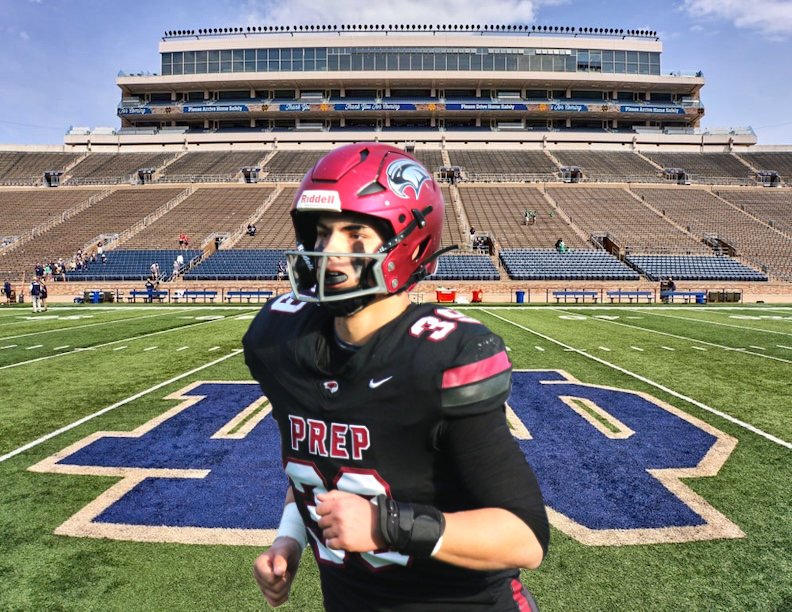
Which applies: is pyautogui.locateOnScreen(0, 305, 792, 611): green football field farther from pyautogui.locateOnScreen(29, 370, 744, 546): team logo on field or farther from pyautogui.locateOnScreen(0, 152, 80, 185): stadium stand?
pyautogui.locateOnScreen(0, 152, 80, 185): stadium stand

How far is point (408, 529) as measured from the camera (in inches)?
51.3

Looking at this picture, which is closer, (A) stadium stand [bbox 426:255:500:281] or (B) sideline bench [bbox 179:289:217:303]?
(B) sideline bench [bbox 179:289:217:303]

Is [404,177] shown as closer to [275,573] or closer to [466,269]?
[275,573]

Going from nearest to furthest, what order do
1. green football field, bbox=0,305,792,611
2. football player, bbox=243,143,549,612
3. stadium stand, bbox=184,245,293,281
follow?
1. football player, bbox=243,143,549,612
2. green football field, bbox=0,305,792,611
3. stadium stand, bbox=184,245,293,281

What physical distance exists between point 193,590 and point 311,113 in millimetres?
Answer: 57085

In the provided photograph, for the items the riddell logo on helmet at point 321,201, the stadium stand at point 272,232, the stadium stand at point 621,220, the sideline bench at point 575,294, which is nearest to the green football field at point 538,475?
the riddell logo on helmet at point 321,201

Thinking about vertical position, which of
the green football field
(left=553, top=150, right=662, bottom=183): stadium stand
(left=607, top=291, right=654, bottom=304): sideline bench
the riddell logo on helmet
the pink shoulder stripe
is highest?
(left=553, top=150, right=662, bottom=183): stadium stand

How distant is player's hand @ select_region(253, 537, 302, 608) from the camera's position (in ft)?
5.33

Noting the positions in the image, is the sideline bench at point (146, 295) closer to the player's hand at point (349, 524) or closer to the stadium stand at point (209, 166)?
the stadium stand at point (209, 166)

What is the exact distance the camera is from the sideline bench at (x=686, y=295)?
82.9ft

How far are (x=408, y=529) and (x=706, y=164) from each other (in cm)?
5941

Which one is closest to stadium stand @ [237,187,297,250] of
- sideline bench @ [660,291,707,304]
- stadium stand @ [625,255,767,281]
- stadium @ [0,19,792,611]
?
stadium @ [0,19,792,611]

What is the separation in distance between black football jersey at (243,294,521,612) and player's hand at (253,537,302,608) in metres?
0.12

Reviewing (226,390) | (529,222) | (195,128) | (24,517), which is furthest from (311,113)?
(24,517)
